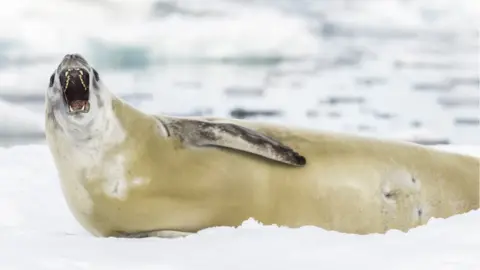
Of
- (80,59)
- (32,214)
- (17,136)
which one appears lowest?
(17,136)

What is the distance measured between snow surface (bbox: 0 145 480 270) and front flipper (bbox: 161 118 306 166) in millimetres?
320

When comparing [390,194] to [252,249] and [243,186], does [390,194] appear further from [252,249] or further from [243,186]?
[252,249]

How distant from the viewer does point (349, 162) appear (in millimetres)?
3594

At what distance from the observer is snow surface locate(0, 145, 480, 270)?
2674 mm

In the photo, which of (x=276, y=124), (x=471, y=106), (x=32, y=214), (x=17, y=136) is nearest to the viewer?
(x=276, y=124)

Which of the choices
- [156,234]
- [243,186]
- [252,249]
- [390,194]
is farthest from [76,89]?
[390,194]

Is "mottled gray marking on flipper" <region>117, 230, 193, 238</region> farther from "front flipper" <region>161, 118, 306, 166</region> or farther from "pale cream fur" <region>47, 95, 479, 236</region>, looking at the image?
"front flipper" <region>161, 118, 306, 166</region>

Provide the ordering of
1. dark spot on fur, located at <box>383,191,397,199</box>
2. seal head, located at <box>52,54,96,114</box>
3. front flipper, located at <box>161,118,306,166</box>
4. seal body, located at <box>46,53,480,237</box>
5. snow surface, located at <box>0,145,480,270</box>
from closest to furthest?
snow surface, located at <box>0,145,480,270</box>, seal head, located at <box>52,54,96,114</box>, seal body, located at <box>46,53,480,237</box>, front flipper, located at <box>161,118,306,166</box>, dark spot on fur, located at <box>383,191,397,199</box>

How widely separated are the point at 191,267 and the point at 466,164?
1.88 m

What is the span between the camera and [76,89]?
3.20 meters

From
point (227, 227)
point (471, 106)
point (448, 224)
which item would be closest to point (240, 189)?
point (227, 227)

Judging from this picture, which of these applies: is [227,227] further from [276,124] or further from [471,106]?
[471,106]

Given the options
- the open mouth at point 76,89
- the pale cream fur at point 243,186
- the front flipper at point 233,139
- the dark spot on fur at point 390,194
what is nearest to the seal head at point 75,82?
the open mouth at point 76,89

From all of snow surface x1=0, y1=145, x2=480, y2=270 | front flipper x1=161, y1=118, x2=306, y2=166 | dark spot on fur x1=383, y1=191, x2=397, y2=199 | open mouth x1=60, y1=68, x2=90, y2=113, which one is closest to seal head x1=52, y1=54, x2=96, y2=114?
open mouth x1=60, y1=68, x2=90, y2=113
